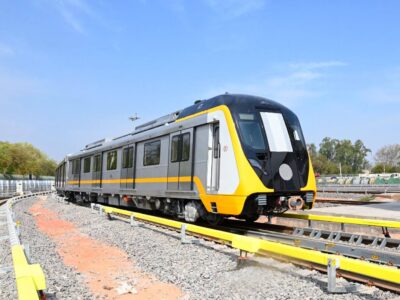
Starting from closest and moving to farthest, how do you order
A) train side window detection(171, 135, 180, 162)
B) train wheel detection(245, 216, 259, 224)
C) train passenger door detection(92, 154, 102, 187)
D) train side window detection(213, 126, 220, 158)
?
1. train side window detection(213, 126, 220, 158)
2. train wheel detection(245, 216, 259, 224)
3. train side window detection(171, 135, 180, 162)
4. train passenger door detection(92, 154, 102, 187)

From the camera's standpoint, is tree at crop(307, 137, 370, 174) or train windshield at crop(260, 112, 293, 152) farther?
tree at crop(307, 137, 370, 174)

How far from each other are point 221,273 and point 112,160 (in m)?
12.7

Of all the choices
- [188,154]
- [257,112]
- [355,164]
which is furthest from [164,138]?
[355,164]

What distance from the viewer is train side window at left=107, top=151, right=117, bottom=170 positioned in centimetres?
1831

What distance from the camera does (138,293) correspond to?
20.1 feet

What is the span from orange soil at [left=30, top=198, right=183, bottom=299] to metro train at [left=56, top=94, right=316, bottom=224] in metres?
2.66

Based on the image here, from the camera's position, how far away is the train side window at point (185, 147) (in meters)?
11.7

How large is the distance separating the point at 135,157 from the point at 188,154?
15.1 ft

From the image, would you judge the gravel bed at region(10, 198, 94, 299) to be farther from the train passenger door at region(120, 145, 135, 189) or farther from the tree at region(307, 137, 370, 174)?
the tree at region(307, 137, 370, 174)

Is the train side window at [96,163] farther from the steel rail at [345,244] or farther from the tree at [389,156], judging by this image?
the tree at [389,156]

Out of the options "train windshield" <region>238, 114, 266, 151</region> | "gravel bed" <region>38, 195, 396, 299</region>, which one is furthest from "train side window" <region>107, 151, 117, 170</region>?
"train windshield" <region>238, 114, 266, 151</region>

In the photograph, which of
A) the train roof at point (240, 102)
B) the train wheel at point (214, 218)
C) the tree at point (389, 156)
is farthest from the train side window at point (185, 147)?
Answer: the tree at point (389, 156)

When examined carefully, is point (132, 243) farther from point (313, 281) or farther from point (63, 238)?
point (313, 281)

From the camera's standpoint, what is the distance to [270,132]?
10.4 metres
